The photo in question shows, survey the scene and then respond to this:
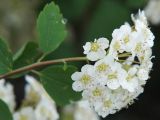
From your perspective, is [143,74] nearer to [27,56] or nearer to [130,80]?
[130,80]

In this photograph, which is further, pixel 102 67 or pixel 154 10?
pixel 154 10

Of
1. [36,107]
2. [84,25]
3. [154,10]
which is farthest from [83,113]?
[84,25]

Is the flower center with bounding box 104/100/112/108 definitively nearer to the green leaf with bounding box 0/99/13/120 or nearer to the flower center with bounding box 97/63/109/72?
the flower center with bounding box 97/63/109/72

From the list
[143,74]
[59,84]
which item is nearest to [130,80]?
[143,74]

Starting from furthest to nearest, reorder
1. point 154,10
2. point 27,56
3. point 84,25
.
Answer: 1. point 84,25
2. point 154,10
3. point 27,56

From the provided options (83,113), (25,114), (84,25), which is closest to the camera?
(25,114)

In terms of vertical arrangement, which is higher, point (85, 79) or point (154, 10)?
point (154, 10)

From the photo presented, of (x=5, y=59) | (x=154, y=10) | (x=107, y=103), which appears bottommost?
(x=107, y=103)
